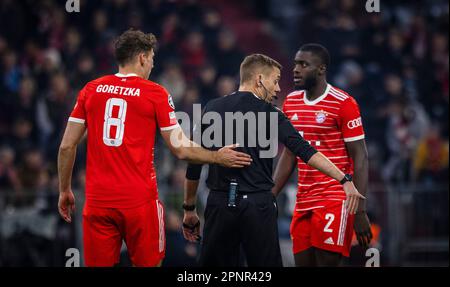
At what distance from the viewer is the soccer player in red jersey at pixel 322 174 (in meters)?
9.23

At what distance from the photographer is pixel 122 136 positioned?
8070 millimetres

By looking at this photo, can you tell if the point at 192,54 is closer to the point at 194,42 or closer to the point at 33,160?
the point at 194,42

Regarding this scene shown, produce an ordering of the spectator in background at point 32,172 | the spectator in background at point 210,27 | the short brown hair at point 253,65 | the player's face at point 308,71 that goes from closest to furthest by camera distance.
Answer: the short brown hair at point 253,65, the player's face at point 308,71, the spectator in background at point 32,172, the spectator in background at point 210,27

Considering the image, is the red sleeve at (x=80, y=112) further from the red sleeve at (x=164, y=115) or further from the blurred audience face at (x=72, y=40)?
the blurred audience face at (x=72, y=40)

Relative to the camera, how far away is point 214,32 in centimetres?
1847

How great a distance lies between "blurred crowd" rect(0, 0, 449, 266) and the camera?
15.2 m

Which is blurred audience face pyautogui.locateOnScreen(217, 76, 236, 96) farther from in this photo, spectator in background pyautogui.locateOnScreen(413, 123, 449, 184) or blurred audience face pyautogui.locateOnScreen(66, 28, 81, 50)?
spectator in background pyautogui.locateOnScreen(413, 123, 449, 184)

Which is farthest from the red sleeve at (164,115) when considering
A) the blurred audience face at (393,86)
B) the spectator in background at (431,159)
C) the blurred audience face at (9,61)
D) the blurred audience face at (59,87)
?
the blurred audience face at (9,61)

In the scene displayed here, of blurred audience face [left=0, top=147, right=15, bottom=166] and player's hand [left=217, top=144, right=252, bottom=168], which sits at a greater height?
blurred audience face [left=0, top=147, right=15, bottom=166]

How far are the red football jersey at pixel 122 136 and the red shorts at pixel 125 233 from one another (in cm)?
7

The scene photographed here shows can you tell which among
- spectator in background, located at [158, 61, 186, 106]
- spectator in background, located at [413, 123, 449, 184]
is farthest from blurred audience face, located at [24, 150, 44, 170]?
spectator in background, located at [413, 123, 449, 184]

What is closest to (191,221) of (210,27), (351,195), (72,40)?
(351,195)
